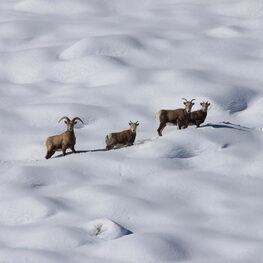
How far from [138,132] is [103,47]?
9220mm

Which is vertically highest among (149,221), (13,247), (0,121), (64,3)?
(64,3)

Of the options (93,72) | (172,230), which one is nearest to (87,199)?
(172,230)

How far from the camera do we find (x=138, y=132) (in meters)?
26.5

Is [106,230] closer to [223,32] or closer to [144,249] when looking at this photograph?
[144,249]

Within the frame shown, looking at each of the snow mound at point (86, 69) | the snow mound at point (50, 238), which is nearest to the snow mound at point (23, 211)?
the snow mound at point (50, 238)

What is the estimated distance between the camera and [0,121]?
90.0 feet

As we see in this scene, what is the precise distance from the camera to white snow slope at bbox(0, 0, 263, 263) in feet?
60.0

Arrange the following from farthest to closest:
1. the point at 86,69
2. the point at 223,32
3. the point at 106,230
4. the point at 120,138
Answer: the point at 223,32 < the point at 86,69 < the point at 120,138 < the point at 106,230

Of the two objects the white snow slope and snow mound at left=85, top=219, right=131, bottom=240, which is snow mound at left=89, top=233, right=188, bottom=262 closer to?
the white snow slope

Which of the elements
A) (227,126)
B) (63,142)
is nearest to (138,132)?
(227,126)

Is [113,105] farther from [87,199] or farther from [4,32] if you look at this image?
[4,32]

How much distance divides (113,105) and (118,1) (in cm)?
1579

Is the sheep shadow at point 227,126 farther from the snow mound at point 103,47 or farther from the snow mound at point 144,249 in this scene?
the snow mound at point 103,47


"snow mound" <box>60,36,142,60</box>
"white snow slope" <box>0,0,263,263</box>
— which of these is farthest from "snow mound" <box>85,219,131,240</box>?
"snow mound" <box>60,36,142,60</box>
